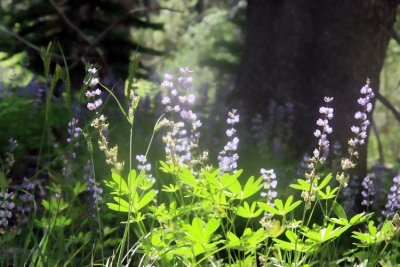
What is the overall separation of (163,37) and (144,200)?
18517 millimetres

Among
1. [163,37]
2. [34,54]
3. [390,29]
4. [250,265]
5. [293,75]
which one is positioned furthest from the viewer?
[163,37]

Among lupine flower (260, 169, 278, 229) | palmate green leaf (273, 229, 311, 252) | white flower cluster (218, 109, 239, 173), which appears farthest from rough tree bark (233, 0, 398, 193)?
palmate green leaf (273, 229, 311, 252)

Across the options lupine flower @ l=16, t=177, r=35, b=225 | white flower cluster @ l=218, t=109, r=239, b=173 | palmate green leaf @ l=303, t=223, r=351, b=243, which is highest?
white flower cluster @ l=218, t=109, r=239, b=173

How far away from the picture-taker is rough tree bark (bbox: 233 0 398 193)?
5570 mm

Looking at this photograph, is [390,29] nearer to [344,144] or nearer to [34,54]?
[344,144]

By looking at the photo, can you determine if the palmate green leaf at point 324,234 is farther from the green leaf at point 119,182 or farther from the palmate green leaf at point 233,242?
the green leaf at point 119,182

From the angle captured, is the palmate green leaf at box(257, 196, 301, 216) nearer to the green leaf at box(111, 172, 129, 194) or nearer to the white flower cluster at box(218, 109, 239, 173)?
the white flower cluster at box(218, 109, 239, 173)

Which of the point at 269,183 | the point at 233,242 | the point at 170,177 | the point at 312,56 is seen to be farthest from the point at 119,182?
the point at 312,56

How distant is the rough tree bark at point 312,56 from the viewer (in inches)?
219

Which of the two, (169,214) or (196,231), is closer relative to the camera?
(196,231)

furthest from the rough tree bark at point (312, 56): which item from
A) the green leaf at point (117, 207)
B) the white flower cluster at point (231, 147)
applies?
the green leaf at point (117, 207)

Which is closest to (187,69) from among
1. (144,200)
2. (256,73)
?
(144,200)

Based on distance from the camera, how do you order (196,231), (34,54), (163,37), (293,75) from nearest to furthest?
(196,231) → (293,75) → (34,54) → (163,37)

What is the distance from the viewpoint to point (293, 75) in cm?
602
